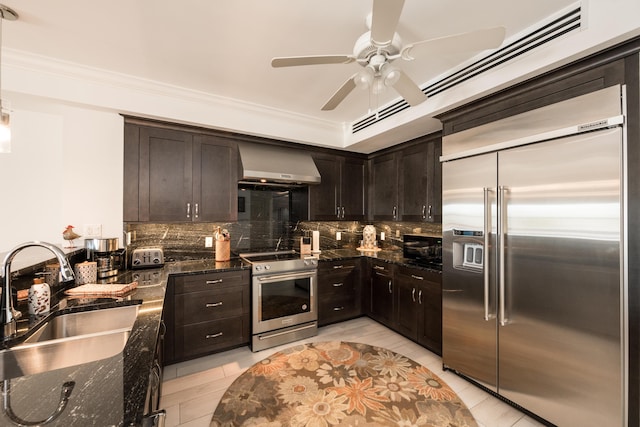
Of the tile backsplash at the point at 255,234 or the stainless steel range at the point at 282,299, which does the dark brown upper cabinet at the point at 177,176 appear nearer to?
the tile backsplash at the point at 255,234

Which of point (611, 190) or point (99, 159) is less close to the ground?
point (99, 159)

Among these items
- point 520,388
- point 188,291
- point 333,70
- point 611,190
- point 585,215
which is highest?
point 333,70

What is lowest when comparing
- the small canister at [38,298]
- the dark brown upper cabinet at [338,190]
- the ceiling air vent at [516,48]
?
the small canister at [38,298]

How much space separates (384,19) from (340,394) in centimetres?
255

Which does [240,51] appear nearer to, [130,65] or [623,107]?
[130,65]

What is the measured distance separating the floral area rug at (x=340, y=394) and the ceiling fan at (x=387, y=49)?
7.54 feet

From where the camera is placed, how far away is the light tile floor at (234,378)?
191 centimetres

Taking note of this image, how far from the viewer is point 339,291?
11.4 feet

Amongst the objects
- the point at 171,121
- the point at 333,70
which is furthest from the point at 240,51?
the point at 171,121

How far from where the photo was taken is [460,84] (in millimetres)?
2195

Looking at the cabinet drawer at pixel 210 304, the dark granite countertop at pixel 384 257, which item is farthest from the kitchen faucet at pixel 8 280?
the dark granite countertop at pixel 384 257

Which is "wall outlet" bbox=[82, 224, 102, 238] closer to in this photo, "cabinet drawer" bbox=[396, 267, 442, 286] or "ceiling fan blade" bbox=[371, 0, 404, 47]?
"ceiling fan blade" bbox=[371, 0, 404, 47]

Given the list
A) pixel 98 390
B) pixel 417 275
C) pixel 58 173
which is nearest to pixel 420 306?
pixel 417 275

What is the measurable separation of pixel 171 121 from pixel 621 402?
13.3ft
